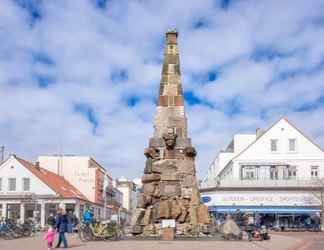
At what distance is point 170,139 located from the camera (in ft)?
76.4

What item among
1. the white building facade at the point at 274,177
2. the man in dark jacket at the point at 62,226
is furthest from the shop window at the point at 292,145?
the man in dark jacket at the point at 62,226

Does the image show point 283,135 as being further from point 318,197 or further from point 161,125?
point 161,125

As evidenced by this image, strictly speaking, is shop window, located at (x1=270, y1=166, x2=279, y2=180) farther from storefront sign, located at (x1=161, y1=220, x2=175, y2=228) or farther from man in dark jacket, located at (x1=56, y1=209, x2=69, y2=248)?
man in dark jacket, located at (x1=56, y1=209, x2=69, y2=248)

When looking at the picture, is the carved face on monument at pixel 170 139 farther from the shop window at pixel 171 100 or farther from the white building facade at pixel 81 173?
the white building facade at pixel 81 173

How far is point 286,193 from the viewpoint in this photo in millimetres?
56688

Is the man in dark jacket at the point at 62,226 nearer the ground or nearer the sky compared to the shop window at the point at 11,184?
nearer the ground

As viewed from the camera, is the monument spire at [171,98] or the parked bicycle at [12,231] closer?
the monument spire at [171,98]

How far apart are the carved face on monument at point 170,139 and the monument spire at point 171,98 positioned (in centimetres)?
45

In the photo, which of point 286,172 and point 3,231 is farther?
point 286,172

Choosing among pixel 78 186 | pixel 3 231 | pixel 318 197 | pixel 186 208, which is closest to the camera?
pixel 186 208

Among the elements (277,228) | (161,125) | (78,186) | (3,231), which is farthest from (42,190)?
(161,125)

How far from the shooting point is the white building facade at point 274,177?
56.2 m

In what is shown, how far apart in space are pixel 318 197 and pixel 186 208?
35.5 m

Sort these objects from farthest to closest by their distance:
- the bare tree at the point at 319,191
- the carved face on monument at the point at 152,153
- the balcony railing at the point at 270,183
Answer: the balcony railing at the point at 270,183 → the bare tree at the point at 319,191 → the carved face on monument at the point at 152,153
